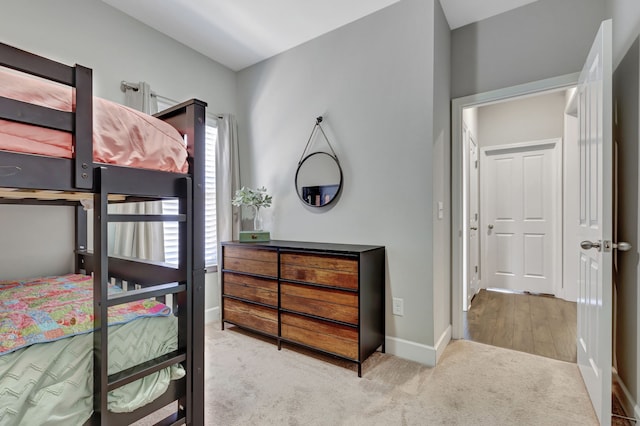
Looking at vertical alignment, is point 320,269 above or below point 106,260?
below

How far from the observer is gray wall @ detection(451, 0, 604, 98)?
2268 millimetres

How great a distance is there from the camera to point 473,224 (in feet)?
13.5

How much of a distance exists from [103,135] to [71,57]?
5.84 ft

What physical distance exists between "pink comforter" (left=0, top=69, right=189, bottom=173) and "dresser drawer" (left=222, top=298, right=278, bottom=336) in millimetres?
1646

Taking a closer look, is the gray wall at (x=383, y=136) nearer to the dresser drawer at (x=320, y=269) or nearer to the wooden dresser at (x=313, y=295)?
the wooden dresser at (x=313, y=295)

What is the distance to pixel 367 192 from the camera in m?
2.63

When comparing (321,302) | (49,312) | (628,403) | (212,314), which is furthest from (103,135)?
(628,403)

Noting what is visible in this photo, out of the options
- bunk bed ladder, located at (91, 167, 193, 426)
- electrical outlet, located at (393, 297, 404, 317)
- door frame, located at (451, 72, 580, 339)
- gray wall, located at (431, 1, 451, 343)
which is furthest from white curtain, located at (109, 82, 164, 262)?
door frame, located at (451, 72, 580, 339)

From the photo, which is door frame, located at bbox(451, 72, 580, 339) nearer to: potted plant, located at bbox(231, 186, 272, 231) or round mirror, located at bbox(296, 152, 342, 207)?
round mirror, located at bbox(296, 152, 342, 207)

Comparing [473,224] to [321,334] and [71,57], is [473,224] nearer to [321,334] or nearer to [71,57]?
[321,334]

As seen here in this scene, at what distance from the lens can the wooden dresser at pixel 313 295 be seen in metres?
2.19

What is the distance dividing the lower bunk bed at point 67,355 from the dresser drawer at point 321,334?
1.16m

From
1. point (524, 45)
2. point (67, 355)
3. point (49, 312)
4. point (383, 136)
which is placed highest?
point (524, 45)

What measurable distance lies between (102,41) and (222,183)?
1.53 meters
